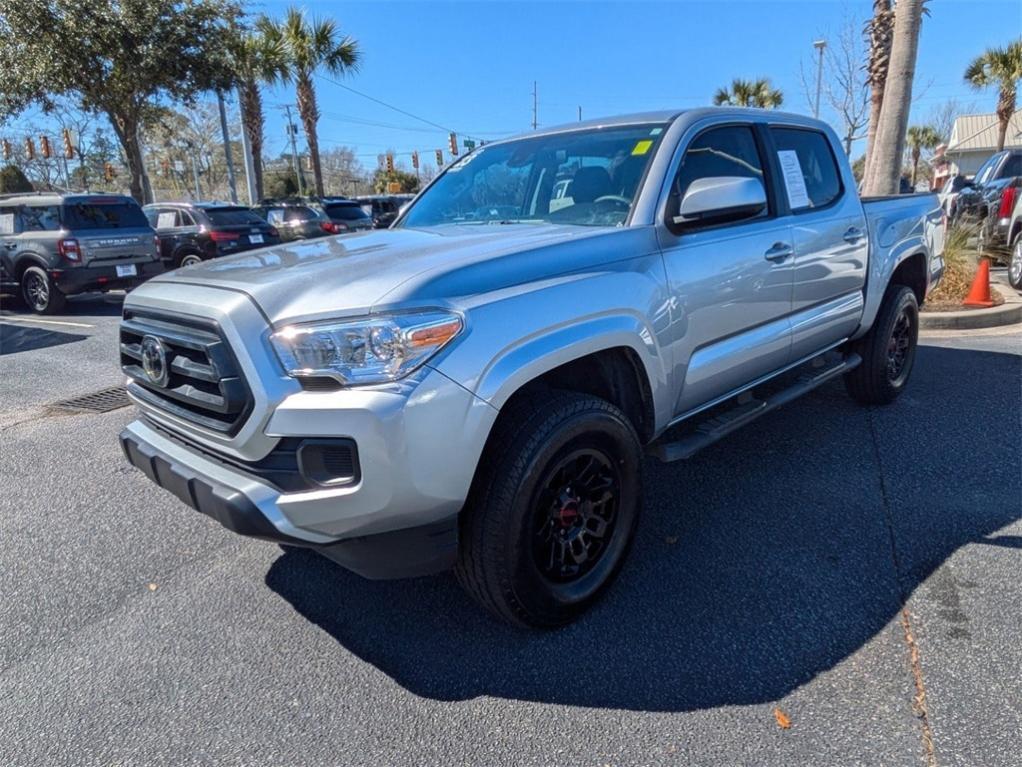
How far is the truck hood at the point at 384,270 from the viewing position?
2.11 m

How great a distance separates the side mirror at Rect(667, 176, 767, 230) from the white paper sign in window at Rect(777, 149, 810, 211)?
961mm

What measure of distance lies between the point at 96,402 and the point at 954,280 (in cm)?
937

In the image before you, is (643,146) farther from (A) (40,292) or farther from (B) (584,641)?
(A) (40,292)

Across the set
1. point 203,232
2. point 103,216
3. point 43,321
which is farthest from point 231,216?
point 43,321

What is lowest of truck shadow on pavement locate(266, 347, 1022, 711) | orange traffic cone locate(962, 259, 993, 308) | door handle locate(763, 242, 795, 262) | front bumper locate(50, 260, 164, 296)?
truck shadow on pavement locate(266, 347, 1022, 711)

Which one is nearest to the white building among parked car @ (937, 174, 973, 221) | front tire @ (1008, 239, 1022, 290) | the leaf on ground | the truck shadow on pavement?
parked car @ (937, 174, 973, 221)

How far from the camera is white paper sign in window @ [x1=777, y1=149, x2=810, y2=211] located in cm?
380

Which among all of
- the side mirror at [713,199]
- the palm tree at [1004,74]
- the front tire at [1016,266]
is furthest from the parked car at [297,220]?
the palm tree at [1004,74]

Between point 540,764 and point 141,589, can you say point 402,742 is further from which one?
point 141,589

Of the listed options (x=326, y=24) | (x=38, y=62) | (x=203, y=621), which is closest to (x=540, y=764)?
(x=203, y=621)

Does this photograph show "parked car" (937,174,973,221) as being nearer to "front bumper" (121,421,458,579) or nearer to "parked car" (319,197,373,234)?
"parked car" (319,197,373,234)

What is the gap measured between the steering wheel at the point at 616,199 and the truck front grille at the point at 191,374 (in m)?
1.76

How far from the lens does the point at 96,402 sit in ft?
18.4

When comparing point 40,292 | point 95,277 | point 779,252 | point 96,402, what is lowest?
point 96,402
